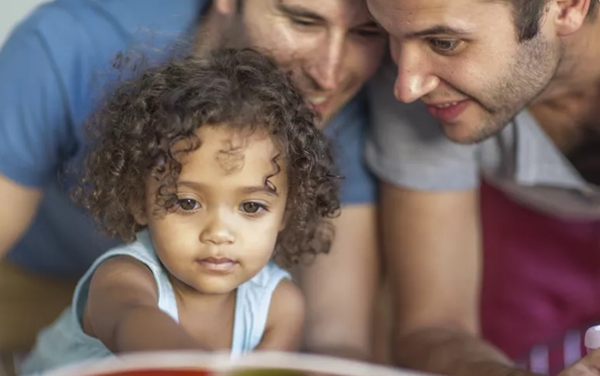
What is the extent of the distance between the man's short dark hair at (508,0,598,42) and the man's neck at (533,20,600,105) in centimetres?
8

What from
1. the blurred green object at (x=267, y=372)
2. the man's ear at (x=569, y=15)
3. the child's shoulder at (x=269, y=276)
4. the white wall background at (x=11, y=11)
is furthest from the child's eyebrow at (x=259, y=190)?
the white wall background at (x=11, y=11)

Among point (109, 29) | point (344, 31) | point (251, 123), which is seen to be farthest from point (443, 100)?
point (109, 29)

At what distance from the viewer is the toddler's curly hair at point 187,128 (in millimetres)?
803

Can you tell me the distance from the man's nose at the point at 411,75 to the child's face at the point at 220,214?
16cm

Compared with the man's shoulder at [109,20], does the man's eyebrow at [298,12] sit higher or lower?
higher

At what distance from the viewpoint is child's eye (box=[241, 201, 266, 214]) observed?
0.80 metres

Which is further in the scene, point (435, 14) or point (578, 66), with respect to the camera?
point (578, 66)

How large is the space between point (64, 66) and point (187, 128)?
0.22m

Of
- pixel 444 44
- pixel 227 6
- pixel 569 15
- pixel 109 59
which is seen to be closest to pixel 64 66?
pixel 109 59

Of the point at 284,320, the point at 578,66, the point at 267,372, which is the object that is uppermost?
the point at 578,66

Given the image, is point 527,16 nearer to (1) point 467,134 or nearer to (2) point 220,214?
(1) point 467,134

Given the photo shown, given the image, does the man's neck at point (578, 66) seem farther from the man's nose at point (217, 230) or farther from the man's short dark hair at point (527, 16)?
the man's nose at point (217, 230)

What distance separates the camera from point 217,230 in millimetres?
783

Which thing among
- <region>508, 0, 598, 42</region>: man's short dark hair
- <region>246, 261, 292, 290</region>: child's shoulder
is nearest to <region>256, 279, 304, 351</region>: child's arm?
<region>246, 261, 292, 290</region>: child's shoulder
